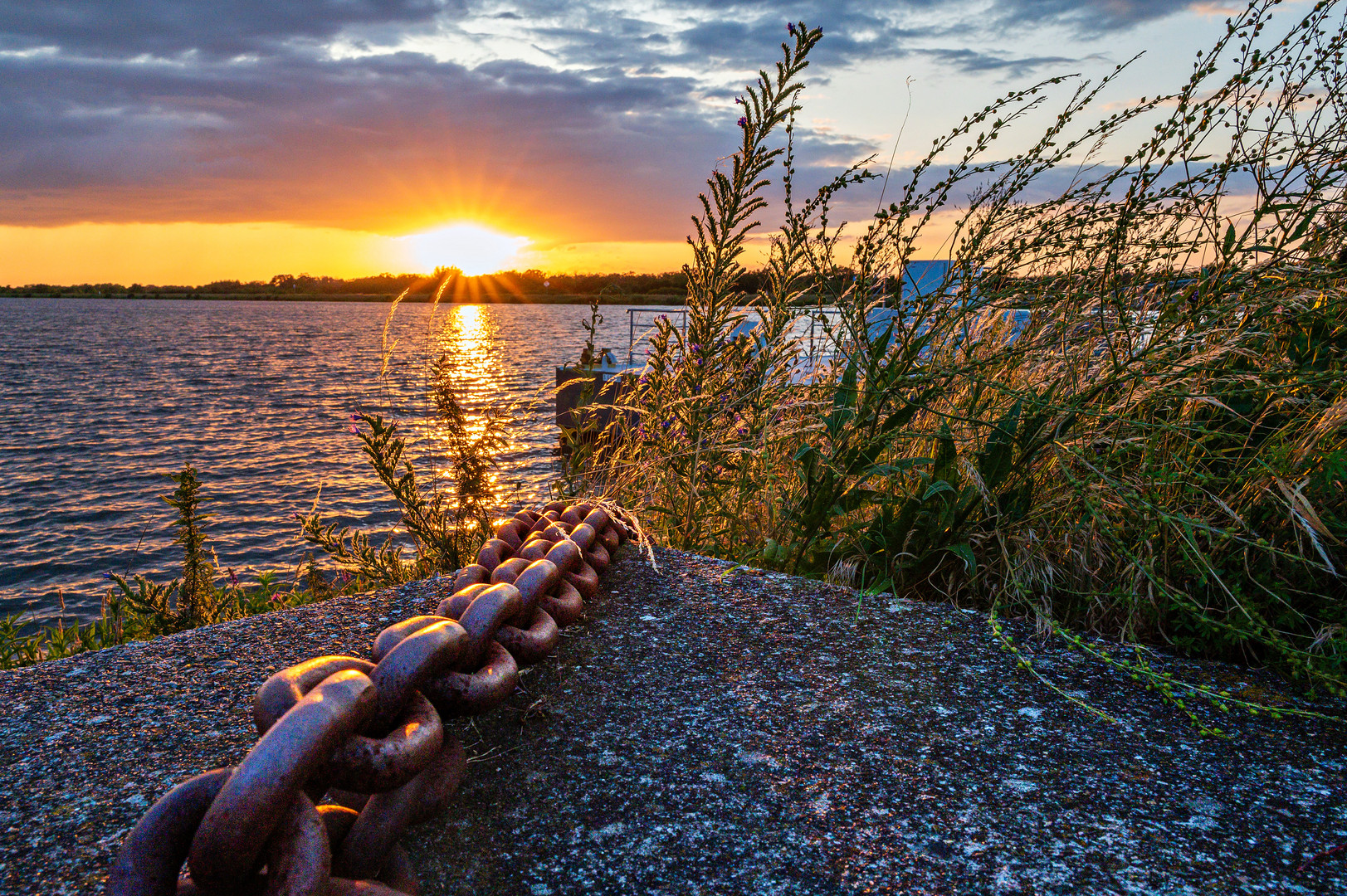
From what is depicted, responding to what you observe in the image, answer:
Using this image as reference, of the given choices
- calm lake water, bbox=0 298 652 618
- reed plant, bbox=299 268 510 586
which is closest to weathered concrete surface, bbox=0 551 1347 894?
reed plant, bbox=299 268 510 586

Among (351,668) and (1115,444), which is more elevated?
(1115,444)

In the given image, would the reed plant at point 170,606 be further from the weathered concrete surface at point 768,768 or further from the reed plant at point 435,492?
the weathered concrete surface at point 768,768

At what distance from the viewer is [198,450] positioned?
17.0 metres

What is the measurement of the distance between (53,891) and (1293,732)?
2170mm

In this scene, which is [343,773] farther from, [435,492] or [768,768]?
[435,492]

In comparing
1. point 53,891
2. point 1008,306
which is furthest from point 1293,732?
point 53,891

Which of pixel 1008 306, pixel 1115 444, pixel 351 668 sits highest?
pixel 1008 306

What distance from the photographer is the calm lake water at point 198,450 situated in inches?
322

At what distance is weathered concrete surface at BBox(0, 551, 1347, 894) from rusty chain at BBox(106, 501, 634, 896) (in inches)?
4.9

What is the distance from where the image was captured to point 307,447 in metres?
17.2

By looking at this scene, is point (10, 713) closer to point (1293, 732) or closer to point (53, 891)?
point (53, 891)

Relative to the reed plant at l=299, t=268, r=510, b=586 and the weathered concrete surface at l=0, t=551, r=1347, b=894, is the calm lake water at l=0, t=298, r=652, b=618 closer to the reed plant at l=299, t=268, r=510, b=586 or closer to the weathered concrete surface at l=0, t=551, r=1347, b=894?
the reed plant at l=299, t=268, r=510, b=586

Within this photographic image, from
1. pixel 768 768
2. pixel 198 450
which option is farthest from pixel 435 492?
pixel 198 450

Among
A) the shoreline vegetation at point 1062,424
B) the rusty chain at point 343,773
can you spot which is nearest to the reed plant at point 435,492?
the shoreline vegetation at point 1062,424
